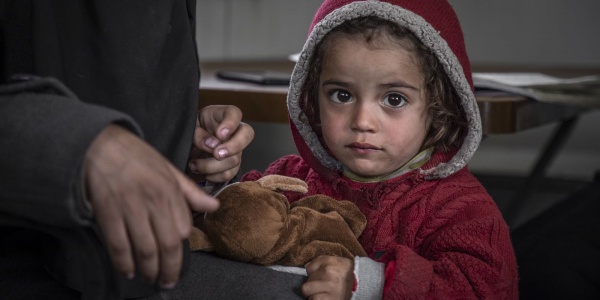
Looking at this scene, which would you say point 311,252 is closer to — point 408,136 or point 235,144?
point 235,144

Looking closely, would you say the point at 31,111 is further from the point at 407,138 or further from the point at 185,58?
the point at 407,138

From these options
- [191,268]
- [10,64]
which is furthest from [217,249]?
[10,64]

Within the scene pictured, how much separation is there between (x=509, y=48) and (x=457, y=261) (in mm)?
3172

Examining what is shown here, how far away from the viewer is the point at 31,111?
66cm

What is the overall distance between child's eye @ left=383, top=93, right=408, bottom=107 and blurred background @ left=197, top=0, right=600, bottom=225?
2540mm

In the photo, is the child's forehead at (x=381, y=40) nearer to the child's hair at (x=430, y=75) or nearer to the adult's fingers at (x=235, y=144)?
the child's hair at (x=430, y=75)

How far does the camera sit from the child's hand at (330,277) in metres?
0.99

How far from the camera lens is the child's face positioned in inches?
50.3

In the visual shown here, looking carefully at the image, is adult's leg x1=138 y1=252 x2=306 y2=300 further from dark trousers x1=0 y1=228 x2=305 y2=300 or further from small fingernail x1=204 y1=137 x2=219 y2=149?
small fingernail x1=204 y1=137 x2=219 y2=149

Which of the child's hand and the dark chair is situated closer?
the child's hand

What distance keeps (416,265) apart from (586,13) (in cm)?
327

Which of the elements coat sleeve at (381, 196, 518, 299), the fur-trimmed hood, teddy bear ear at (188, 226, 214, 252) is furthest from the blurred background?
teddy bear ear at (188, 226, 214, 252)

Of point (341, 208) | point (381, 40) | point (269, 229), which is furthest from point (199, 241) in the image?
point (381, 40)

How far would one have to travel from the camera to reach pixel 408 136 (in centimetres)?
130
